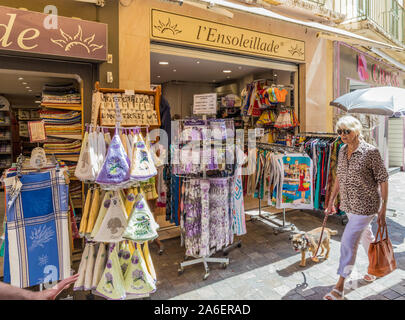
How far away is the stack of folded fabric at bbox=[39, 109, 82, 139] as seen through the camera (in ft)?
12.6

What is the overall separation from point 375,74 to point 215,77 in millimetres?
5089

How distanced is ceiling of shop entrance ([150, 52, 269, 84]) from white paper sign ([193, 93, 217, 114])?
2398mm

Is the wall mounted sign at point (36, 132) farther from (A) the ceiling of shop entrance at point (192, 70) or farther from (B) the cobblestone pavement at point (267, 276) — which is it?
(A) the ceiling of shop entrance at point (192, 70)

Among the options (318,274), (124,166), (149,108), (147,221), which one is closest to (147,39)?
(149,108)

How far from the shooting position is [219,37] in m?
4.96

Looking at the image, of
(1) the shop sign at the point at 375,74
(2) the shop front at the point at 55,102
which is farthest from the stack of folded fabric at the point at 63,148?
(1) the shop sign at the point at 375,74

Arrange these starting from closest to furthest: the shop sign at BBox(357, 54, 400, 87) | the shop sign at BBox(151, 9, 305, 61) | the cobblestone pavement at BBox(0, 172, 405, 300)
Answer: the cobblestone pavement at BBox(0, 172, 405, 300) → the shop sign at BBox(151, 9, 305, 61) → the shop sign at BBox(357, 54, 400, 87)

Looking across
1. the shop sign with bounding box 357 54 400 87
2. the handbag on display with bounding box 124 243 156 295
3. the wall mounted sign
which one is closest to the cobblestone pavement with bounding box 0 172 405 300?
the handbag on display with bounding box 124 243 156 295

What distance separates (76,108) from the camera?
12.9 ft

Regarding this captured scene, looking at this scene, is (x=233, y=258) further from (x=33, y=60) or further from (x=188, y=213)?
(x=33, y=60)

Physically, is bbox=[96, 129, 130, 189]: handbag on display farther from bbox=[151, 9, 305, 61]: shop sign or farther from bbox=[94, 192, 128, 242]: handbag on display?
bbox=[151, 9, 305, 61]: shop sign

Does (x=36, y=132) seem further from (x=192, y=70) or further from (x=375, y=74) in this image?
(x=375, y=74)

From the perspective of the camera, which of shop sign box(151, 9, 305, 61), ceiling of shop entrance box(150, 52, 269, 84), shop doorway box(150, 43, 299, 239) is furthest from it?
ceiling of shop entrance box(150, 52, 269, 84)

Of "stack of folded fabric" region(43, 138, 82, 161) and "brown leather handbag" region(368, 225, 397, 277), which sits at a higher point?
"stack of folded fabric" region(43, 138, 82, 161)
